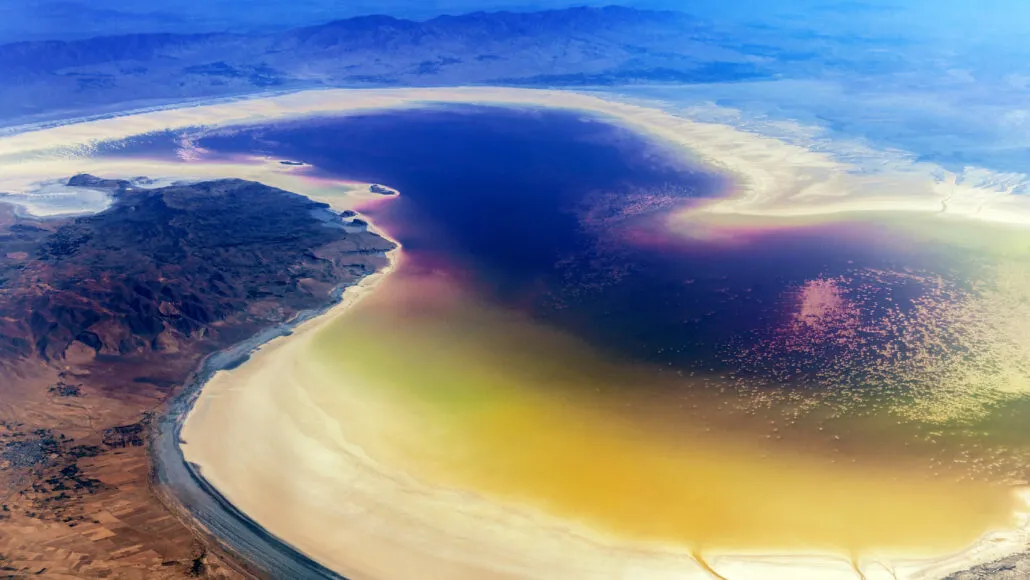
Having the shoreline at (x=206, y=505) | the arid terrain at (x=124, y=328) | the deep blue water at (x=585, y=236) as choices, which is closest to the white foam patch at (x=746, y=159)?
the deep blue water at (x=585, y=236)

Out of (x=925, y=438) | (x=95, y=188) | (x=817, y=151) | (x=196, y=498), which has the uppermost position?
(x=817, y=151)

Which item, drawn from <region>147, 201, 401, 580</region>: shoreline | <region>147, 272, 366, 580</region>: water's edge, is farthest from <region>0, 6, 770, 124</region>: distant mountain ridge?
<region>147, 272, 366, 580</region>: water's edge

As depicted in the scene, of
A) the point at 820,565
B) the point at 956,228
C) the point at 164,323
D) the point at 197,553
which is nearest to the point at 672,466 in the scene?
the point at 820,565

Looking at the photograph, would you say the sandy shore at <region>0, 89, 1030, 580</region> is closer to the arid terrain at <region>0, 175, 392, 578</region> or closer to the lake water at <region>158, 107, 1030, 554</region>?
the lake water at <region>158, 107, 1030, 554</region>

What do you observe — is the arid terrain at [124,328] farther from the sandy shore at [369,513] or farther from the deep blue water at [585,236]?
the deep blue water at [585,236]

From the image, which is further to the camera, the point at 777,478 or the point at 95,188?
the point at 95,188

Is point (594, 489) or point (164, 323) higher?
point (164, 323)

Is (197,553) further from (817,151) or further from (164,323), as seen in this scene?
(817,151)
